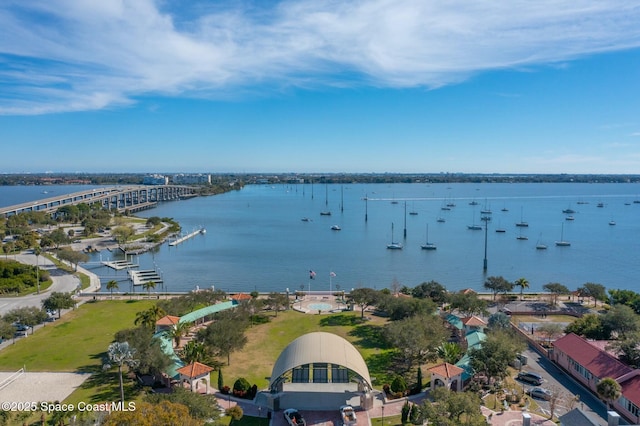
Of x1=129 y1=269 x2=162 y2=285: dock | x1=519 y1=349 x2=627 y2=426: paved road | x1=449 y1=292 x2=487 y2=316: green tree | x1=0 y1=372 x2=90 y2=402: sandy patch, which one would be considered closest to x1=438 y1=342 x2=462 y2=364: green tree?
x1=519 y1=349 x2=627 y2=426: paved road

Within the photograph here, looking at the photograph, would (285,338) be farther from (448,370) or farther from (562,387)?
(562,387)

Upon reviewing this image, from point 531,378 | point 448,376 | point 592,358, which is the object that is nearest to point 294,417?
point 448,376

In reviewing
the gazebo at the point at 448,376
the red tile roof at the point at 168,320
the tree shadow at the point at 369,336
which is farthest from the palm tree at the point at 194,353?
the gazebo at the point at 448,376

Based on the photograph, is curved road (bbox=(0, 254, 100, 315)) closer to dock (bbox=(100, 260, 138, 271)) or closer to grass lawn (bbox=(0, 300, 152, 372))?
dock (bbox=(100, 260, 138, 271))

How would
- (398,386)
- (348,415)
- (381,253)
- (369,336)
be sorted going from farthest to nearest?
1. (381,253)
2. (369,336)
3. (398,386)
4. (348,415)

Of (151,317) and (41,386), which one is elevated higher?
(151,317)

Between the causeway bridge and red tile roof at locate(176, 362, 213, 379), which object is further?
the causeway bridge

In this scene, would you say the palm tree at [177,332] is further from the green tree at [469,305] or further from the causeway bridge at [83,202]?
the causeway bridge at [83,202]
